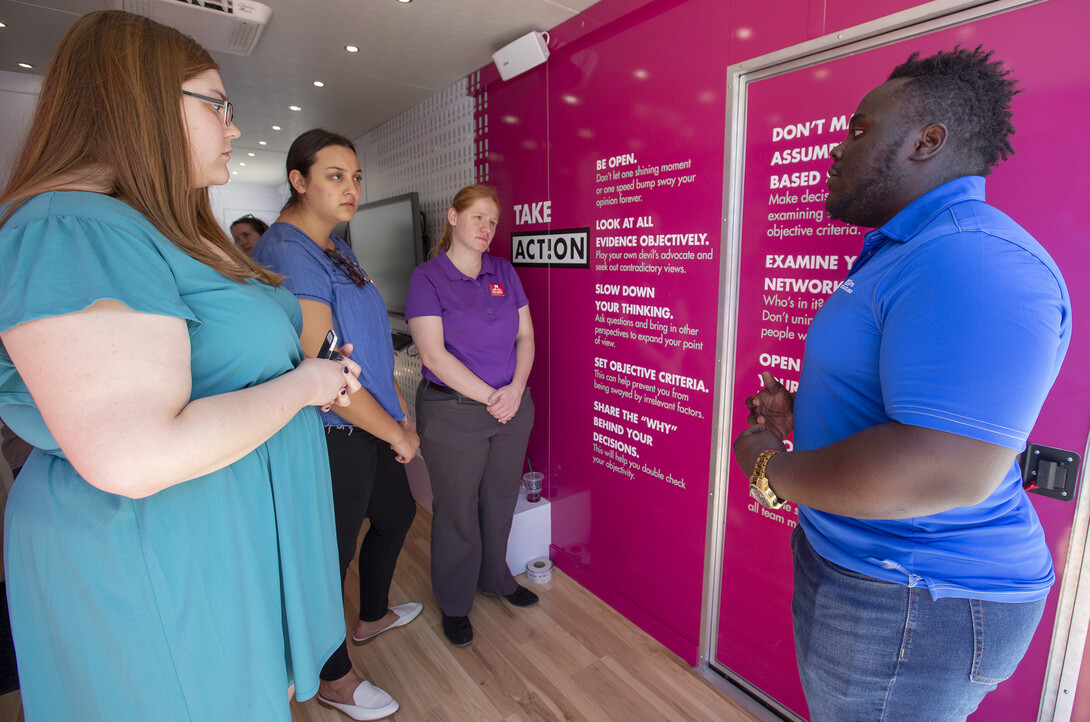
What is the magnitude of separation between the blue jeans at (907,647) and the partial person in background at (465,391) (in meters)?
1.56

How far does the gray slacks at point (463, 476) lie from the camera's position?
2.34 metres

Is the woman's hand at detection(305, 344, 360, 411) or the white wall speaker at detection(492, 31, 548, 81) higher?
the white wall speaker at detection(492, 31, 548, 81)

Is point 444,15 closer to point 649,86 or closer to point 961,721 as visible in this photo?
point 649,86

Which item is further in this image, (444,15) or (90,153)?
(444,15)

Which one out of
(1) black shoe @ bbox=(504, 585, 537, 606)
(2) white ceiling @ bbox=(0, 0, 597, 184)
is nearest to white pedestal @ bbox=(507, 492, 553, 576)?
(1) black shoe @ bbox=(504, 585, 537, 606)

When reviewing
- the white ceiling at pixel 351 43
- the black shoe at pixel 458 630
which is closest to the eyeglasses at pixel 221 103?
the white ceiling at pixel 351 43

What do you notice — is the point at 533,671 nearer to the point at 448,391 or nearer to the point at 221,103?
the point at 448,391

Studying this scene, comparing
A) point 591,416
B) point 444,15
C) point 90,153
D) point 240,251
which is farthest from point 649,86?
point 90,153

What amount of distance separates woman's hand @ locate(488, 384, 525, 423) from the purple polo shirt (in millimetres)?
67

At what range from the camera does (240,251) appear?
1079 millimetres

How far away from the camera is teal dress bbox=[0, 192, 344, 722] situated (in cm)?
73

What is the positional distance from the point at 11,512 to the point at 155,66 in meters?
0.73

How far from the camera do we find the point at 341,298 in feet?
5.64

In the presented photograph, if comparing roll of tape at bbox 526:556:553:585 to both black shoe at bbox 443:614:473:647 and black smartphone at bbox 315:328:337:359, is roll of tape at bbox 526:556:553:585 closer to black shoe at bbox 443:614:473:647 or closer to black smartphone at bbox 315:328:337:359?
black shoe at bbox 443:614:473:647
